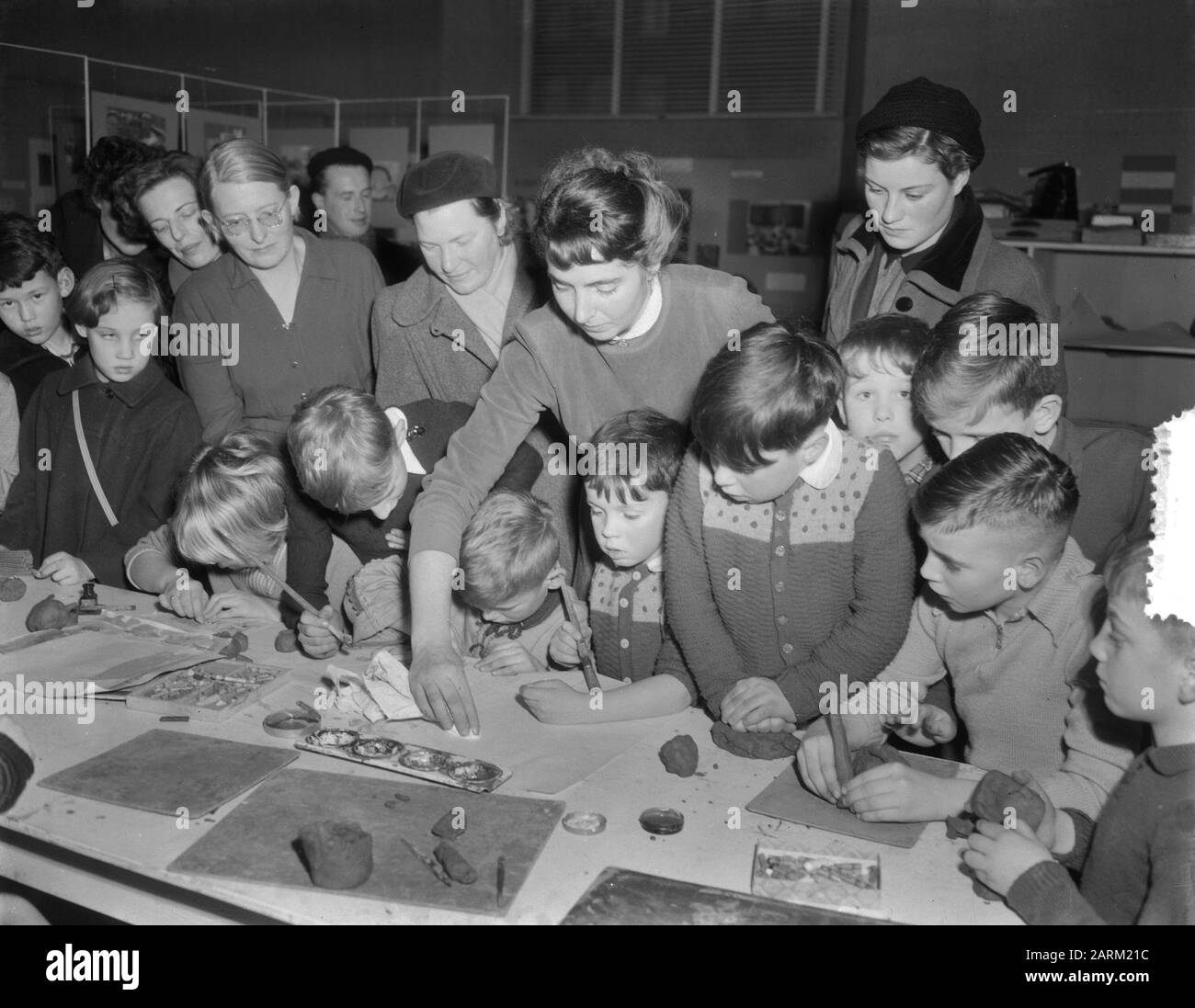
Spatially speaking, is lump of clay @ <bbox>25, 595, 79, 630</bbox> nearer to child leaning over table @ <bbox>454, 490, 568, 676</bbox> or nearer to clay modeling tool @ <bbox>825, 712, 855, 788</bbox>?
child leaning over table @ <bbox>454, 490, 568, 676</bbox>

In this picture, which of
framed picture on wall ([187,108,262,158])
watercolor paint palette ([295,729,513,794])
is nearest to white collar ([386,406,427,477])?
watercolor paint palette ([295,729,513,794])

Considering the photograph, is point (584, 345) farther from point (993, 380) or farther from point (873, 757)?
point (873, 757)

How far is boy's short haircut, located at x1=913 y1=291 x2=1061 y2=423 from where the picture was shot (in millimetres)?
1927

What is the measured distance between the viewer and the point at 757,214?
272 inches

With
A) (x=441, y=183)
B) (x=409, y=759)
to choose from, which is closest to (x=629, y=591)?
(x=409, y=759)

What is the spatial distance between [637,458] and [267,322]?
1.35 meters

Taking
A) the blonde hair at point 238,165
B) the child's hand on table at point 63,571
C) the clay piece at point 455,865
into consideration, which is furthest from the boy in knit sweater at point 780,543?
the child's hand on table at point 63,571

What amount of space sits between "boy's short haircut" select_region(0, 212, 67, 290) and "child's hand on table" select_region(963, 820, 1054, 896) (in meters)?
3.07

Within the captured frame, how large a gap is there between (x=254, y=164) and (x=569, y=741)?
1790 mm

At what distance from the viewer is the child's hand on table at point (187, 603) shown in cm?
241

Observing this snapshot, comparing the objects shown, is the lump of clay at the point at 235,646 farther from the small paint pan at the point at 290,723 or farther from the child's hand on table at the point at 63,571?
the child's hand on table at the point at 63,571

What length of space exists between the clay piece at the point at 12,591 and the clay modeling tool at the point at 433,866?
157 centimetres
